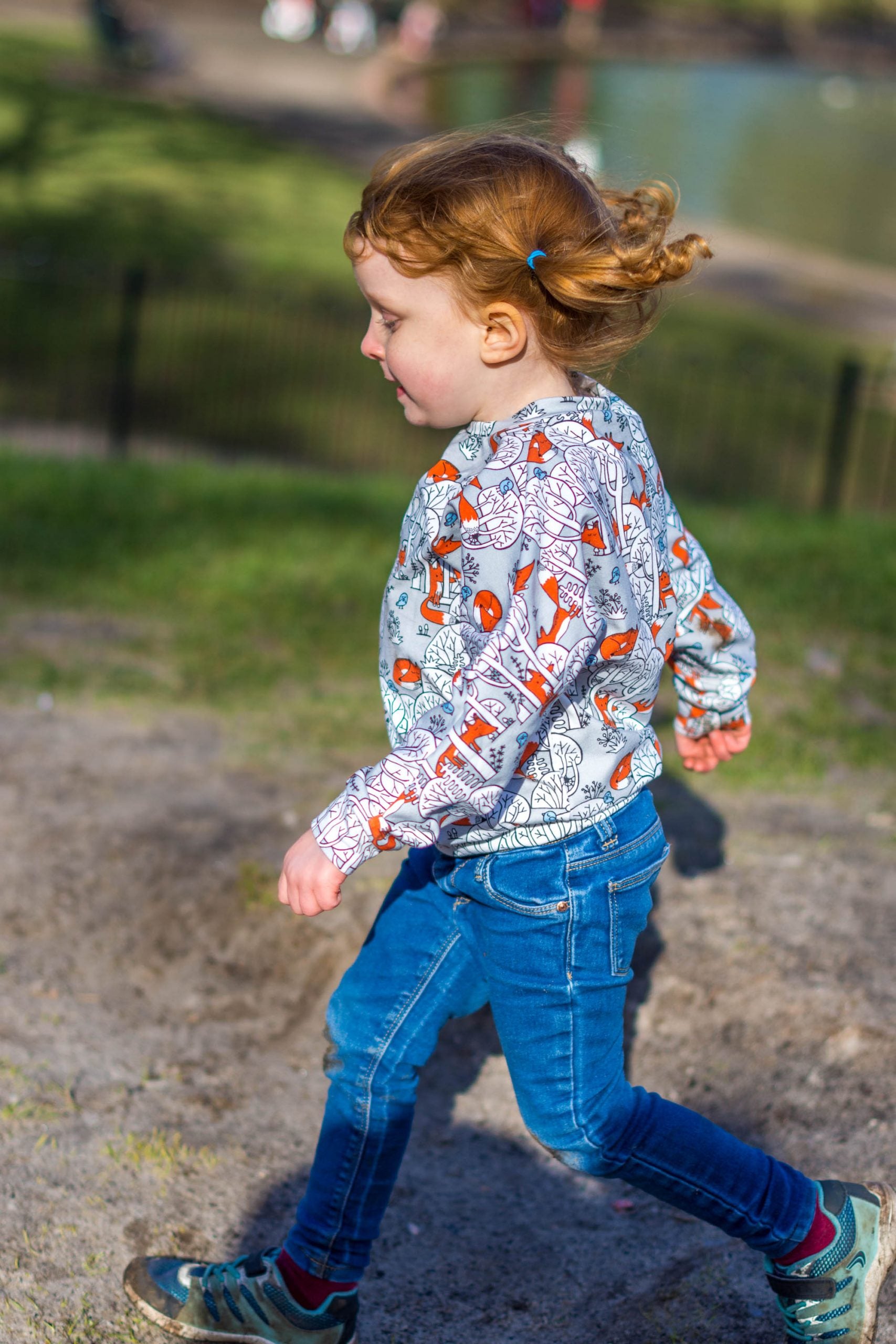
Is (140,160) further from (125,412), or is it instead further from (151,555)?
(151,555)

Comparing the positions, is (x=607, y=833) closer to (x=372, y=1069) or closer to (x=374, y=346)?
(x=372, y=1069)

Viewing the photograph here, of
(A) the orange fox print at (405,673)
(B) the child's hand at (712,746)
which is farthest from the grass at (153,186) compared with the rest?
(A) the orange fox print at (405,673)

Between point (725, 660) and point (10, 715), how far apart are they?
285cm

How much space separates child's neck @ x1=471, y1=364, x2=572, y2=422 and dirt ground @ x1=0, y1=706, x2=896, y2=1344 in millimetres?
1474

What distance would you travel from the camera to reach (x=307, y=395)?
10344 mm

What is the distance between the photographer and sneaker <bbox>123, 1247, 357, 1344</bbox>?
2.11m

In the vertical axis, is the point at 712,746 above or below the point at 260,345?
above

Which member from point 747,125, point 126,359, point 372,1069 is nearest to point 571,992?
point 372,1069

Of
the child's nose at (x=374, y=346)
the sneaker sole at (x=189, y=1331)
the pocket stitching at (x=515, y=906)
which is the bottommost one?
the sneaker sole at (x=189, y=1331)

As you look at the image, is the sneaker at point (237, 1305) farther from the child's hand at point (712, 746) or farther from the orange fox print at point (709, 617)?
the orange fox print at point (709, 617)

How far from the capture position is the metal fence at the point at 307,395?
925 centimetres

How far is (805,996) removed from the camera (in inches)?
119

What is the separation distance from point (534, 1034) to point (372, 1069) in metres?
0.27

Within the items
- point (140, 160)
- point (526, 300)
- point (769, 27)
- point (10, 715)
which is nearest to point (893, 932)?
point (526, 300)
